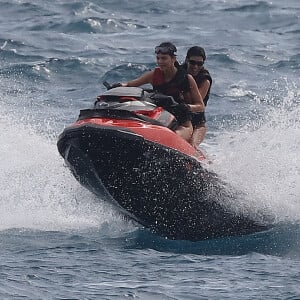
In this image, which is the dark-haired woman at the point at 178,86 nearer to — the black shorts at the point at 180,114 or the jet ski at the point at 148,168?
the black shorts at the point at 180,114

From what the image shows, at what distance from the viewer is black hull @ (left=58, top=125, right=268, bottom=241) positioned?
25.0 feet

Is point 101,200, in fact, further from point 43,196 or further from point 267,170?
point 267,170

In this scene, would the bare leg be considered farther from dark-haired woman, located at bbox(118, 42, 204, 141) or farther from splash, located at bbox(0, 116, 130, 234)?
splash, located at bbox(0, 116, 130, 234)

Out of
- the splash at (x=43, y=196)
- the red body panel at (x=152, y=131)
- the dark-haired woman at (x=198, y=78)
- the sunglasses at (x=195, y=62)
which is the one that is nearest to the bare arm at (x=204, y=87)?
the dark-haired woman at (x=198, y=78)

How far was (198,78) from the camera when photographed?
8.73 meters

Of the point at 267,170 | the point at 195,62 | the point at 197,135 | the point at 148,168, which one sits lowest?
the point at 148,168

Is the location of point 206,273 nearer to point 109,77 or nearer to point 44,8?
point 109,77

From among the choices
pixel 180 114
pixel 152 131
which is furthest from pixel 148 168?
pixel 180 114

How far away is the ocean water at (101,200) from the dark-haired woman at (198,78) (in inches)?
11.7

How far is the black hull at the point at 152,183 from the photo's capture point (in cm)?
761

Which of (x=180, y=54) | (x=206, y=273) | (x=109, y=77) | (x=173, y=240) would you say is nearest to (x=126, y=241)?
(x=173, y=240)

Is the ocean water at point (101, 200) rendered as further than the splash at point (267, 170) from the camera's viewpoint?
No

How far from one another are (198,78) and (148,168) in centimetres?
136

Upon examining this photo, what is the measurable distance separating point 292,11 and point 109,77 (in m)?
6.43
